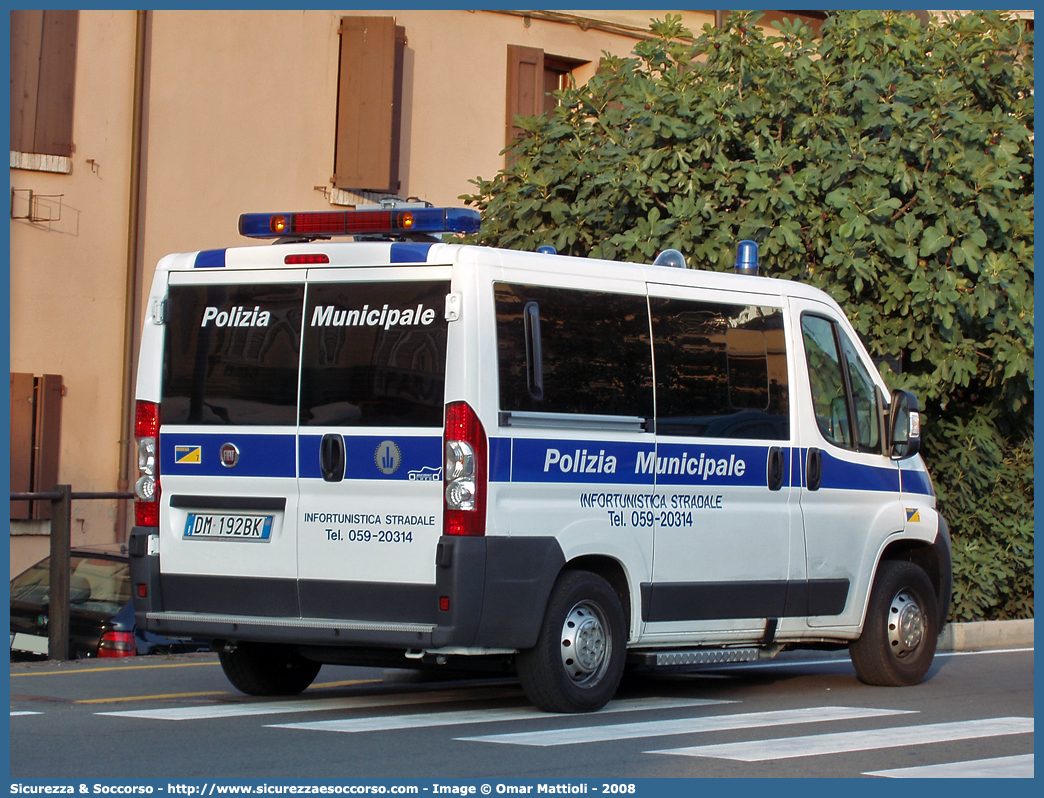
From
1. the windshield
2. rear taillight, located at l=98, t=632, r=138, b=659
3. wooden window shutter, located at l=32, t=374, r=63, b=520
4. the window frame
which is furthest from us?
wooden window shutter, located at l=32, t=374, r=63, b=520

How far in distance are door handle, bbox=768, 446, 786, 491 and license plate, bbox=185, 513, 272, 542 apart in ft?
9.30

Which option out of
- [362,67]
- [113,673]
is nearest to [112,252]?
[362,67]

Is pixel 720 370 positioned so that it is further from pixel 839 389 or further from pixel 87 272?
pixel 87 272

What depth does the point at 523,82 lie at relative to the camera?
20875 mm

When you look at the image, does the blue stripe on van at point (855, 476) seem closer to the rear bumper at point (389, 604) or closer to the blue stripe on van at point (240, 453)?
the rear bumper at point (389, 604)

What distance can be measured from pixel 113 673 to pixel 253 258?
130 inches

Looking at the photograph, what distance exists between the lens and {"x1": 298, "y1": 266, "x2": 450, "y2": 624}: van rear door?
25.9 ft

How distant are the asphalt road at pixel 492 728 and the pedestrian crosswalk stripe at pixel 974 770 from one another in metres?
0.02

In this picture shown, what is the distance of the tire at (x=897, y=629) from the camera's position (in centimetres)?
1020

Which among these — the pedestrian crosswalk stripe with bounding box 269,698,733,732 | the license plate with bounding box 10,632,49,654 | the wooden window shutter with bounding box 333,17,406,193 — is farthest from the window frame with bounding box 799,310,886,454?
the wooden window shutter with bounding box 333,17,406,193

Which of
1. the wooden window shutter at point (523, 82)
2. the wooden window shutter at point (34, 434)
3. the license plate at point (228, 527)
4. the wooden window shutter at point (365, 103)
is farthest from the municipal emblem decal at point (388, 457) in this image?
the wooden window shutter at point (523, 82)

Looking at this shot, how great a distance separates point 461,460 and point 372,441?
1.65 feet

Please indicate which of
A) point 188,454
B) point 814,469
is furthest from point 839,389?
point 188,454

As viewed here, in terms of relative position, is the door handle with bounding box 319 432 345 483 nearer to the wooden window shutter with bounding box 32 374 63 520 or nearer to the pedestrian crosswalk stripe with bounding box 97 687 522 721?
the pedestrian crosswalk stripe with bounding box 97 687 522 721
